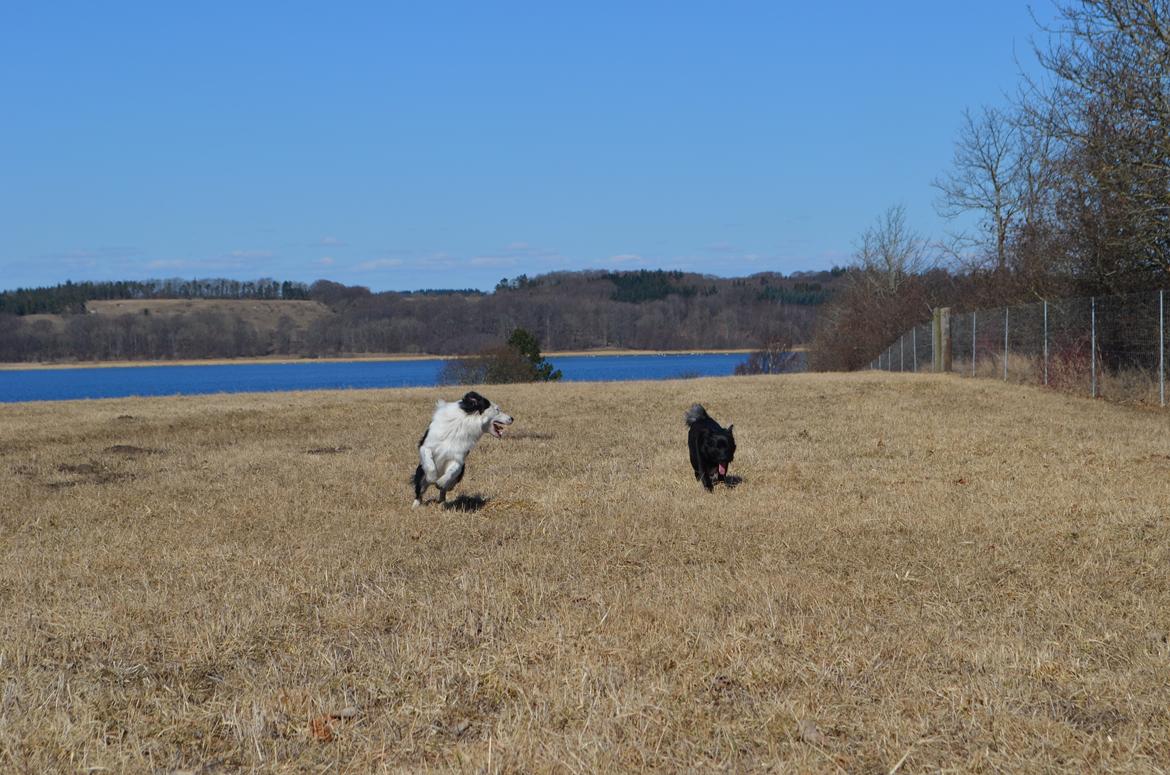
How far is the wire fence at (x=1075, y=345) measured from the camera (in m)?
20.6

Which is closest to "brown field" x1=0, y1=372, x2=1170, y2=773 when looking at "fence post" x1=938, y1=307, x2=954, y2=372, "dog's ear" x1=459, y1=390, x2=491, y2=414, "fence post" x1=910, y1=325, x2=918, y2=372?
"dog's ear" x1=459, y1=390, x2=491, y2=414

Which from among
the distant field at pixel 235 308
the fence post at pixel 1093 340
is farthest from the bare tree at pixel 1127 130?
the distant field at pixel 235 308

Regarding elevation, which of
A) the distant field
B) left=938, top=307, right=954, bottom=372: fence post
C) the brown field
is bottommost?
the brown field

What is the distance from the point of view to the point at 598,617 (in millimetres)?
6371

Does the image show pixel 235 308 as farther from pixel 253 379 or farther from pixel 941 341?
pixel 941 341

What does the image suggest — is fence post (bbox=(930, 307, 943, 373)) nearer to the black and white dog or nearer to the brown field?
the brown field

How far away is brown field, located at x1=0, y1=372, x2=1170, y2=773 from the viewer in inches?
177

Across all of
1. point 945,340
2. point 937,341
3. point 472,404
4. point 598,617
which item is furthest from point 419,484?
point 937,341

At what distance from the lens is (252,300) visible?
19388 cm

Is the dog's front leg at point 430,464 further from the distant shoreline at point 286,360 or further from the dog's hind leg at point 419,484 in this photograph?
the distant shoreline at point 286,360

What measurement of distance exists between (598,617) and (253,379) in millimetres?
82174

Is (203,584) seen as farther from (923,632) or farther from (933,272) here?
(933,272)

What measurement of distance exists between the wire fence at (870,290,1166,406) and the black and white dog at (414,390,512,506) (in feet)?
43.0

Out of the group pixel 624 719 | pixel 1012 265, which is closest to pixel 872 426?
pixel 624 719
